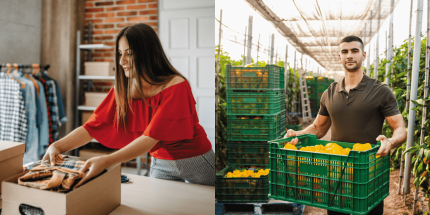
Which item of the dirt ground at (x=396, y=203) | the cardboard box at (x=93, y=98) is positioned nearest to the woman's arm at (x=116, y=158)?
the dirt ground at (x=396, y=203)

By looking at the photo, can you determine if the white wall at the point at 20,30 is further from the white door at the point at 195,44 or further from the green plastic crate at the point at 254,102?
the green plastic crate at the point at 254,102

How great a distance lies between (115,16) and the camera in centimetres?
312

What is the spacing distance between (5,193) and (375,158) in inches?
50.4

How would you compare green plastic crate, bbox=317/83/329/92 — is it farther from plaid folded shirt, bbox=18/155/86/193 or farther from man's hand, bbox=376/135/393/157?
plaid folded shirt, bbox=18/155/86/193

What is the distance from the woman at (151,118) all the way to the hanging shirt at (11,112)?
1617mm

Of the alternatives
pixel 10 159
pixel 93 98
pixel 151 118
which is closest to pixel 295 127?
pixel 151 118

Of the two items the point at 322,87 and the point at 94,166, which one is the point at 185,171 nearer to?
the point at 94,166

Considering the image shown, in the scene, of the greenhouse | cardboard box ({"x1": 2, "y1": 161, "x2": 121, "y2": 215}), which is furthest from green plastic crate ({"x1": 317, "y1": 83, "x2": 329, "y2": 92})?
cardboard box ({"x1": 2, "y1": 161, "x2": 121, "y2": 215})

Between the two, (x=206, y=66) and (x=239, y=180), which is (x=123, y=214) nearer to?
(x=239, y=180)

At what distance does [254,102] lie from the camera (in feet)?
4.39

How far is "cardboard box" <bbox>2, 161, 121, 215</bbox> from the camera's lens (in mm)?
851

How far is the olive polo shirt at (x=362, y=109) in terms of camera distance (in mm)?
1208

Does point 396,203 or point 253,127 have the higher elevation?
point 253,127

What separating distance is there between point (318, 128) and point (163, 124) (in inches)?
26.2
